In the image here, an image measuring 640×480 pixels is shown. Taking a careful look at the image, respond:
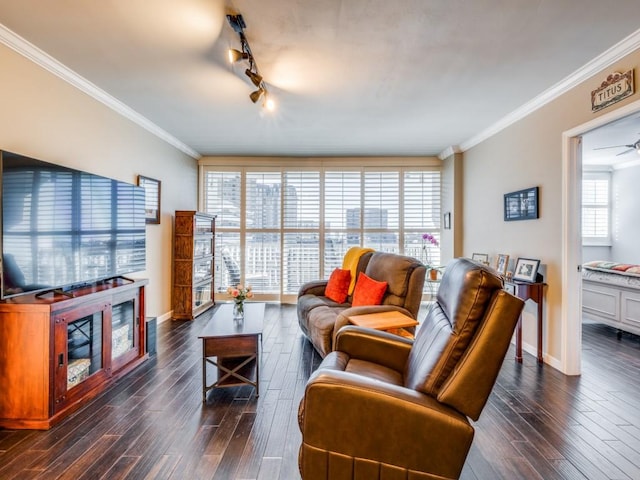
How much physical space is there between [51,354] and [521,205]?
14.1 feet

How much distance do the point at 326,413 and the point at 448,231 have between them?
4.53 m

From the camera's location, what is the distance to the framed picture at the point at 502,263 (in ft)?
11.6

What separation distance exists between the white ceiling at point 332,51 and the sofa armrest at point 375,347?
2.00 m

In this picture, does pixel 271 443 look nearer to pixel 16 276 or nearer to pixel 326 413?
pixel 326 413

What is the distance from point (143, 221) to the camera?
3.30m

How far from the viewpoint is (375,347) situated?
1.95 meters

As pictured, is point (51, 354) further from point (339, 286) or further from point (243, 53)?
point (339, 286)

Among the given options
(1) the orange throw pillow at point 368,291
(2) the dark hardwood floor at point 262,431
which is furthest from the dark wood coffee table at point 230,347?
(1) the orange throw pillow at point 368,291

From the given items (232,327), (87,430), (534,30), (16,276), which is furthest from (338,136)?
(87,430)

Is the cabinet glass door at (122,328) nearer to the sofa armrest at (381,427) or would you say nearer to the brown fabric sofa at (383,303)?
the brown fabric sofa at (383,303)

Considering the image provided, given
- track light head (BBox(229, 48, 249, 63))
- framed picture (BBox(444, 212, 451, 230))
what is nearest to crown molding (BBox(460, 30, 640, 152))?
framed picture (BBox(444, 212, 451, 230))

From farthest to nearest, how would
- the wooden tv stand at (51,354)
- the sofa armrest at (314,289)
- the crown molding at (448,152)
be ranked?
1. the crown molding at (448,152)
2. the sofa armrest at (314,289)
3. the wooden tv stand at (51,354)

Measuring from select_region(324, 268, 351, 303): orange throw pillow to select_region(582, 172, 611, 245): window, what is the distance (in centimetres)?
509

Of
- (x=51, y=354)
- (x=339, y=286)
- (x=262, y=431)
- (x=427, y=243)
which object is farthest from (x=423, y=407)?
(x=427, y=243)
